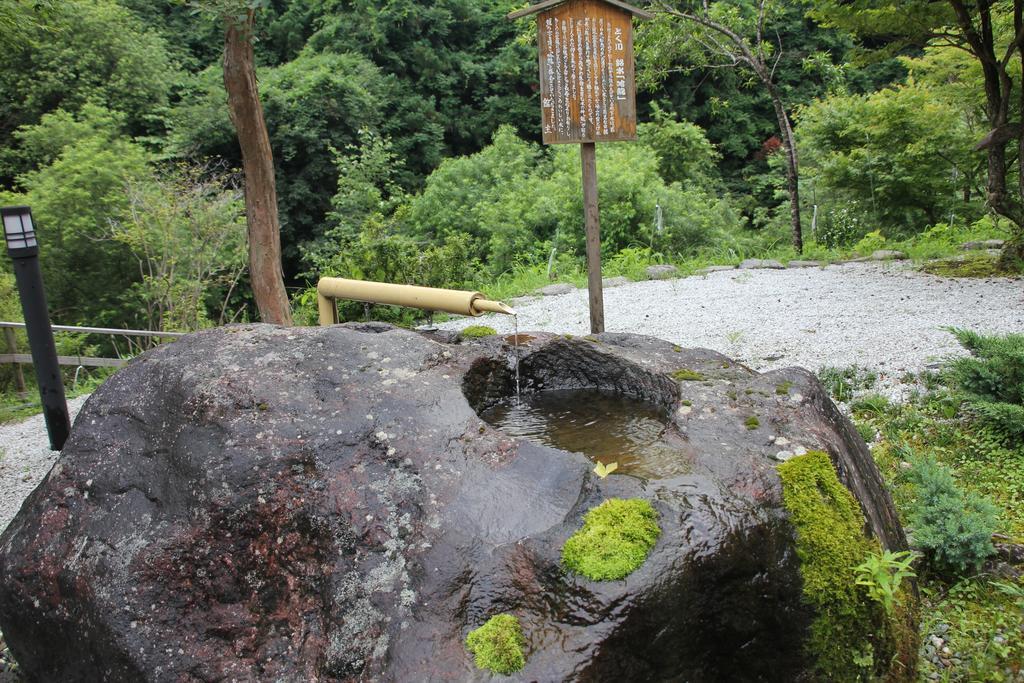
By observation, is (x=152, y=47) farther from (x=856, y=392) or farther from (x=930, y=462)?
(x=930, y=462)

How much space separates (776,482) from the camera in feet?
8.58

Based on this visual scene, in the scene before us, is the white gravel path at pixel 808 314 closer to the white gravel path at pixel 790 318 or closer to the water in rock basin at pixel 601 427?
the white gravel path at pixel 790 318

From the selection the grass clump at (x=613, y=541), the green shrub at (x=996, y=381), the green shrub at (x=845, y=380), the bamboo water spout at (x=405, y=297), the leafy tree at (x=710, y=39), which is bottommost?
the green shrub at (x=845, y=380)

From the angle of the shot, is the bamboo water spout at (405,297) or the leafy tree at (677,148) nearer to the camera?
the bamboo water spout at (405,297)

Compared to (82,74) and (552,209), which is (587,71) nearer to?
(552,209)

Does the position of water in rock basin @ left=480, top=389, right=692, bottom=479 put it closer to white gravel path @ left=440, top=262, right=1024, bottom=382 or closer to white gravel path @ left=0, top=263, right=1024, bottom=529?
white gravel path @ left=0, top=263, right=1024, bottom=529

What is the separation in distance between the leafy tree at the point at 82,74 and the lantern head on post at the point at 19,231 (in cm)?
1366

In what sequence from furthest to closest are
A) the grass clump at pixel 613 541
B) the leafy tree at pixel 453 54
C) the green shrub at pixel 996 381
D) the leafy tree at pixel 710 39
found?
the leafy tree at pixel 453 54, the leafy tree at pixel 710 39, the green shrub at pixel 996 381, the grass clump at pixel 613 541

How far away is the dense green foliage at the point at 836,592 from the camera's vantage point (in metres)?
2.48

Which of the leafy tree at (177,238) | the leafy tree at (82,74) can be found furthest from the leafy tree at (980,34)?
the leafy tree at (82,74)

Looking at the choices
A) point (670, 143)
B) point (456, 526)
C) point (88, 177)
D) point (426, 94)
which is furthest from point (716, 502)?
point (426, 94)

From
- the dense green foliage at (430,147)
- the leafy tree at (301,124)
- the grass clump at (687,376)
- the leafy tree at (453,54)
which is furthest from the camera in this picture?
the leafy tree at (453,54)

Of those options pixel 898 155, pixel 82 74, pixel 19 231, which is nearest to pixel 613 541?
pixel 19 231

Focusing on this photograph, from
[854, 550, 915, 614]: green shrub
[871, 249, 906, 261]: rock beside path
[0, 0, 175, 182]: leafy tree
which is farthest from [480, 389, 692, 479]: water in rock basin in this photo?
[0, 0, 175, 182]: leafy tree
